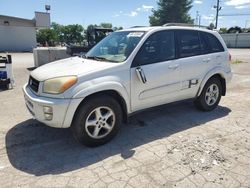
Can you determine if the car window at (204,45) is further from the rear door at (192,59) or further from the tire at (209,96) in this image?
the tire at (209,96)

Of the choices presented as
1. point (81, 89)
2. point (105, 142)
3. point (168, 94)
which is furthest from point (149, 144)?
point (81, 89)

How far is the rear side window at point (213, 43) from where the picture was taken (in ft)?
16.4

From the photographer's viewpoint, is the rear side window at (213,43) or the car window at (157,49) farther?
the rear side window at (213,43)

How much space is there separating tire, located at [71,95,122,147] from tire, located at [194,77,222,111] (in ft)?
7.07

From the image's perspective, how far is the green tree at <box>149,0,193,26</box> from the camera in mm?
43156

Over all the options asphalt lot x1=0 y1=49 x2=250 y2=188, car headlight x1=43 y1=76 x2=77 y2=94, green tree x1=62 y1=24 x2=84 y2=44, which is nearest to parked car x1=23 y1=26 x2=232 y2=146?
car headlight x1=43 y1=76 x2=77 y2=94

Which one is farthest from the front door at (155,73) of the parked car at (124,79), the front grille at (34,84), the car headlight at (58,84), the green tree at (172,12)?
the green tree at (172,12)

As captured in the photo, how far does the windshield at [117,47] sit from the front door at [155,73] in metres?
0.19

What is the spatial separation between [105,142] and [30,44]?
30.8 metres

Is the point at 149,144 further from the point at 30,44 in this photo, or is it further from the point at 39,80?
the point at 30,44

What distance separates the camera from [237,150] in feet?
11.7

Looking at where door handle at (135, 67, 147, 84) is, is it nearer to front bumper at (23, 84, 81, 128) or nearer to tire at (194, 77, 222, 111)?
front bumper at (23, 84, 81, 128)

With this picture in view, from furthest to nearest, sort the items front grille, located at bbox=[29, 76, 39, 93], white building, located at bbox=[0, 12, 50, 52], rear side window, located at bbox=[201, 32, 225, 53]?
1. white building, located at bbox=[0, 12, 50, 52]
2. rear side window, located at bbox=[201, 32, 225, 53]
3. front grille, located at bbox=[29, 76, 39, 93]

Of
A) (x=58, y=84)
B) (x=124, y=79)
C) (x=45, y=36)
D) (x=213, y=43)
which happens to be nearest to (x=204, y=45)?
(x=213, y=43)
